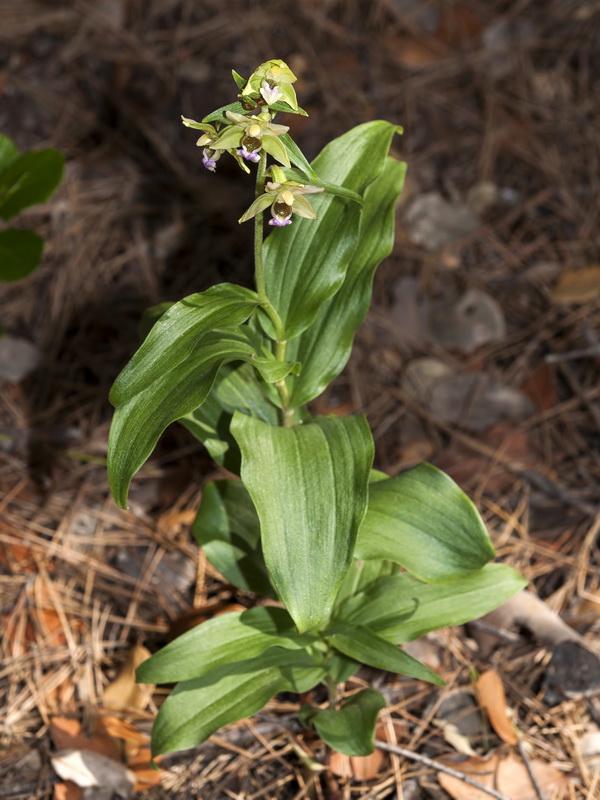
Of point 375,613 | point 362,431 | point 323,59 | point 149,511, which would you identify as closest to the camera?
point 362,431

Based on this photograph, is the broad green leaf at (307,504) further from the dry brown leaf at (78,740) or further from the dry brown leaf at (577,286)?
the dry brown leaf at (577,286)

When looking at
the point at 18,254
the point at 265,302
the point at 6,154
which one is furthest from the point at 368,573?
the point at 6,154

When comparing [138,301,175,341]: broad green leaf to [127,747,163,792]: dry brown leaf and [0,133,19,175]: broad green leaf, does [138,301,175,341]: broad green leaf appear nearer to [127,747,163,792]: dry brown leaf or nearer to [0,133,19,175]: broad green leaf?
[0,133,19,175]: broad green leaf

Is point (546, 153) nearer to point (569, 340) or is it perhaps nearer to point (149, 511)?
point (569, 340)

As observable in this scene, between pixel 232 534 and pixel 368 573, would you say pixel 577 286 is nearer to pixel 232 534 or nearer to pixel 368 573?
pixel 368 573

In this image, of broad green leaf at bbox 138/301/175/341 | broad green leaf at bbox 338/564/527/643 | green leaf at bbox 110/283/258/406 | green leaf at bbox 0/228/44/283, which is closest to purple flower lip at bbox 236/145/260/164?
green leaf at bbox 110/283/258/406

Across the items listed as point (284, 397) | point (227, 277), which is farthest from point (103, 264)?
point (284, 397)
